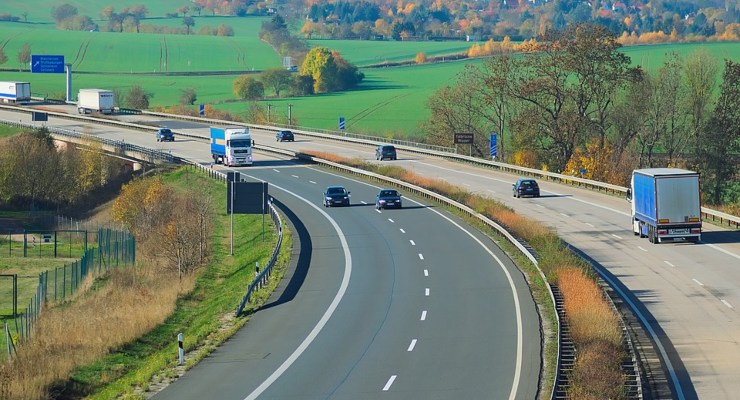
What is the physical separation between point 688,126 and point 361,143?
30008mm

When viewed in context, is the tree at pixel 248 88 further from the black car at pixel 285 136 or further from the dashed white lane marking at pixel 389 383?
the dashed white lane marking at pixel 389 383

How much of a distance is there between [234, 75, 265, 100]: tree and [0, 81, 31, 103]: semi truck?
1397 inches

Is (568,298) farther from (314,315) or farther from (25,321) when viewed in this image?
(25,321)

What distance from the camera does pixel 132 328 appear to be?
4150cm

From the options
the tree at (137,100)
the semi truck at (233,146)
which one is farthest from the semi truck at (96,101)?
the semi truck at (233,146)

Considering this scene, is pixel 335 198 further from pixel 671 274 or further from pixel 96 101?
pixel 96 101

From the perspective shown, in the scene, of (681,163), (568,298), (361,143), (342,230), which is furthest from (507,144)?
(568,298)

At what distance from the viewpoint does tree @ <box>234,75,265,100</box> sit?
182 m

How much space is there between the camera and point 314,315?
39.4 metres

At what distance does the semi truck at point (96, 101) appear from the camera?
140 metres

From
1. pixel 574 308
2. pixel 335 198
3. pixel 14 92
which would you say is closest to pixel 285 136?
pixel 335 198

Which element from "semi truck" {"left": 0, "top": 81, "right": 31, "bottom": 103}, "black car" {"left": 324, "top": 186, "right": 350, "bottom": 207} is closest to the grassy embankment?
"black car" {"left": 324, "top": 186, "right": 350, "bottom": 207}

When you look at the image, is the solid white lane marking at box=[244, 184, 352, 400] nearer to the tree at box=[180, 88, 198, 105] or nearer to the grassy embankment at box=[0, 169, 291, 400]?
the grassy embankment at box=[0, 169, 291, 400]

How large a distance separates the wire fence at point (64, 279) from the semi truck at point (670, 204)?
2501 centimetres
